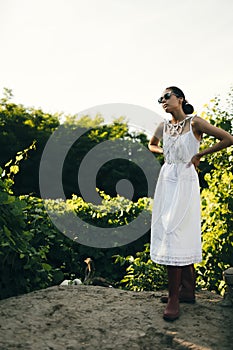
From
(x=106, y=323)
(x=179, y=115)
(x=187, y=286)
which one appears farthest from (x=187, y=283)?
(x=179, y=115)

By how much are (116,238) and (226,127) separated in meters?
2.18

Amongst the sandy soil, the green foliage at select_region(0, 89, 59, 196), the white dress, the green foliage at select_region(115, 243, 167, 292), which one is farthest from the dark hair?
the green foliage at select_region(0, 89, 59, 196)

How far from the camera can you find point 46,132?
51.0 feet

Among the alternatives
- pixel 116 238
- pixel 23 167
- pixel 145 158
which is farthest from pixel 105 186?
pixel 116 238

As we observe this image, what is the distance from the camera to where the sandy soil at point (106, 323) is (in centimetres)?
338

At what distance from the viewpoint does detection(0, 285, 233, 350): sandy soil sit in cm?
338

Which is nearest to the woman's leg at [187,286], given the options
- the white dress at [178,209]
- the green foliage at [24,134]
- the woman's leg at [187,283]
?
the woman's leg at [187,283]

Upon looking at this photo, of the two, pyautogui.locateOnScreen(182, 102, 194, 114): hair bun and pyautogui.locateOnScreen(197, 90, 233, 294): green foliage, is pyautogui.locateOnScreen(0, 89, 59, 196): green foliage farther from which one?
pyautogui.locateOnScreen(182, 102, 194, 114): hair bun

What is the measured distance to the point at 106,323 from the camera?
3709 mm

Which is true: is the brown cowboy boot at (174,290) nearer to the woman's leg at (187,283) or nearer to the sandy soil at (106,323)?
the sandy soil at (106,323)

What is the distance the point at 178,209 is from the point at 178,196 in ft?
0.36

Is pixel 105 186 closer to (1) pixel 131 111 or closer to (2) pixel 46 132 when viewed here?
(2) pixel 46 132

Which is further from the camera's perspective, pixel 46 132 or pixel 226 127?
pixel 46 132

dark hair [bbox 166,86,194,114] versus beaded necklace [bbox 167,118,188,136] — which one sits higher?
dark hair [bbox 166,86,194,114]
